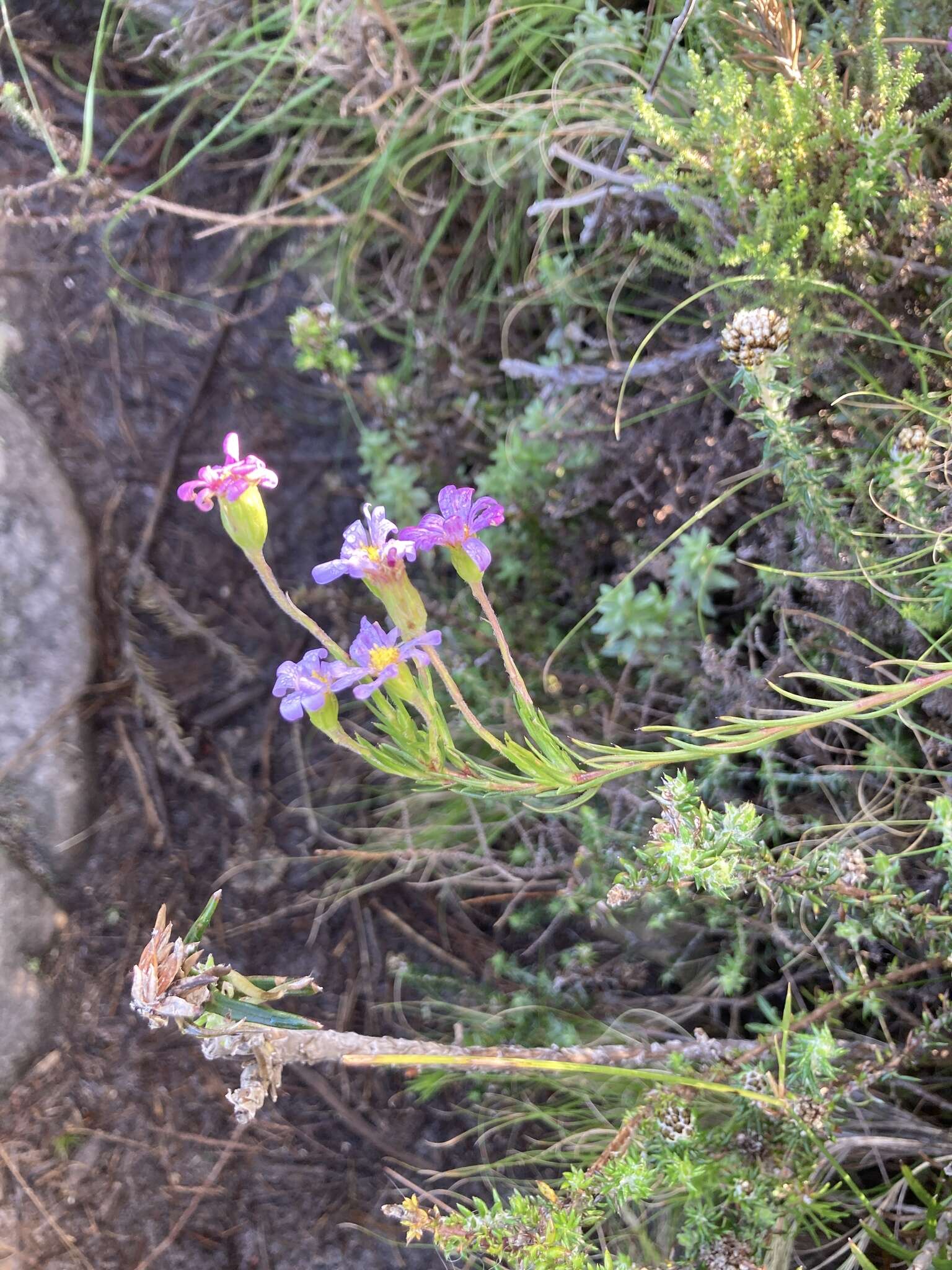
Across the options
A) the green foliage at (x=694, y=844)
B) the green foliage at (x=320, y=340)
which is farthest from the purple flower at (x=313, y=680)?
the green foliage at (x=320, y=340)

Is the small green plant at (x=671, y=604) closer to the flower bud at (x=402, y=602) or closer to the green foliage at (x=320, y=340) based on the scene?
the flower bud at (x=402, y=602)

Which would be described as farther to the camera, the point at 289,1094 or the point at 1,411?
the point at 1,411

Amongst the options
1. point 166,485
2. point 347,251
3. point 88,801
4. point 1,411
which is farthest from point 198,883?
point 347,251

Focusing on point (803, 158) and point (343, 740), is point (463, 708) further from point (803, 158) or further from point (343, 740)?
point (803, 158)

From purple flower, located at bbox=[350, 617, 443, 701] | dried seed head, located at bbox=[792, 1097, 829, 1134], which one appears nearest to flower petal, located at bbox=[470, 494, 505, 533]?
purple flower, located at bbox=[350, 617, 443, 701]

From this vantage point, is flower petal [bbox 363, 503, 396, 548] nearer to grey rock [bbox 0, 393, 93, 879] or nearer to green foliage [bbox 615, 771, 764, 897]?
green foliage [bbox 615, 771, 764, 897]

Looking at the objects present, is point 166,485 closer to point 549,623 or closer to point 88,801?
point 88,801
